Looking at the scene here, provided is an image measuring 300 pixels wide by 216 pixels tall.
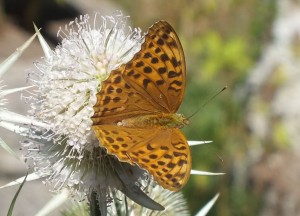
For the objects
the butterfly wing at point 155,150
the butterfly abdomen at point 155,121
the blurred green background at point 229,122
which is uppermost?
the blurred green background at point 229,122

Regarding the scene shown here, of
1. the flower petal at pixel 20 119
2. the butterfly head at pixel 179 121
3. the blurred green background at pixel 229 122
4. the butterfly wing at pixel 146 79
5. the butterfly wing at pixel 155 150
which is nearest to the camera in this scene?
the butterfly wing at pixel 155 150

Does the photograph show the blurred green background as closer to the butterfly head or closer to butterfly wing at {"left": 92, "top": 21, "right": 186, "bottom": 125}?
the butterfly head

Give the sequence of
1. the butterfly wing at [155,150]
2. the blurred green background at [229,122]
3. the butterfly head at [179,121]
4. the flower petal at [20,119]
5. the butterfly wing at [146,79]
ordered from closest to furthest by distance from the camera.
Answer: the butterfly wing at [155,150] < the butterfly wing at [146,79] < the butterfly head at [179,121] < the flower petal at [20,119] < the blurred green background at [229,122]

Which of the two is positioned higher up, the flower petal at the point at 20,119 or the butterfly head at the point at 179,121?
the flower petal at the point at 20,119

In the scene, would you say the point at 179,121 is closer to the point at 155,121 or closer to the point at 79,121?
the point at 155,121

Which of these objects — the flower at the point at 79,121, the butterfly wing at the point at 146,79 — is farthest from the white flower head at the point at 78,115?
the butterfly wing at the point at 146,79

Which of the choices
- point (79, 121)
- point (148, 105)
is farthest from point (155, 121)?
point (79, 121)

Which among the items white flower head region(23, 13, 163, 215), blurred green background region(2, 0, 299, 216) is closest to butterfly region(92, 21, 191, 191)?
white flower head region(23, 13, 163, 215)

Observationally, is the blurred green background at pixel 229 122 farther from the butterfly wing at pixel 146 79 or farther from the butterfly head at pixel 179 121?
the butterfly wing at pixel 146 79
